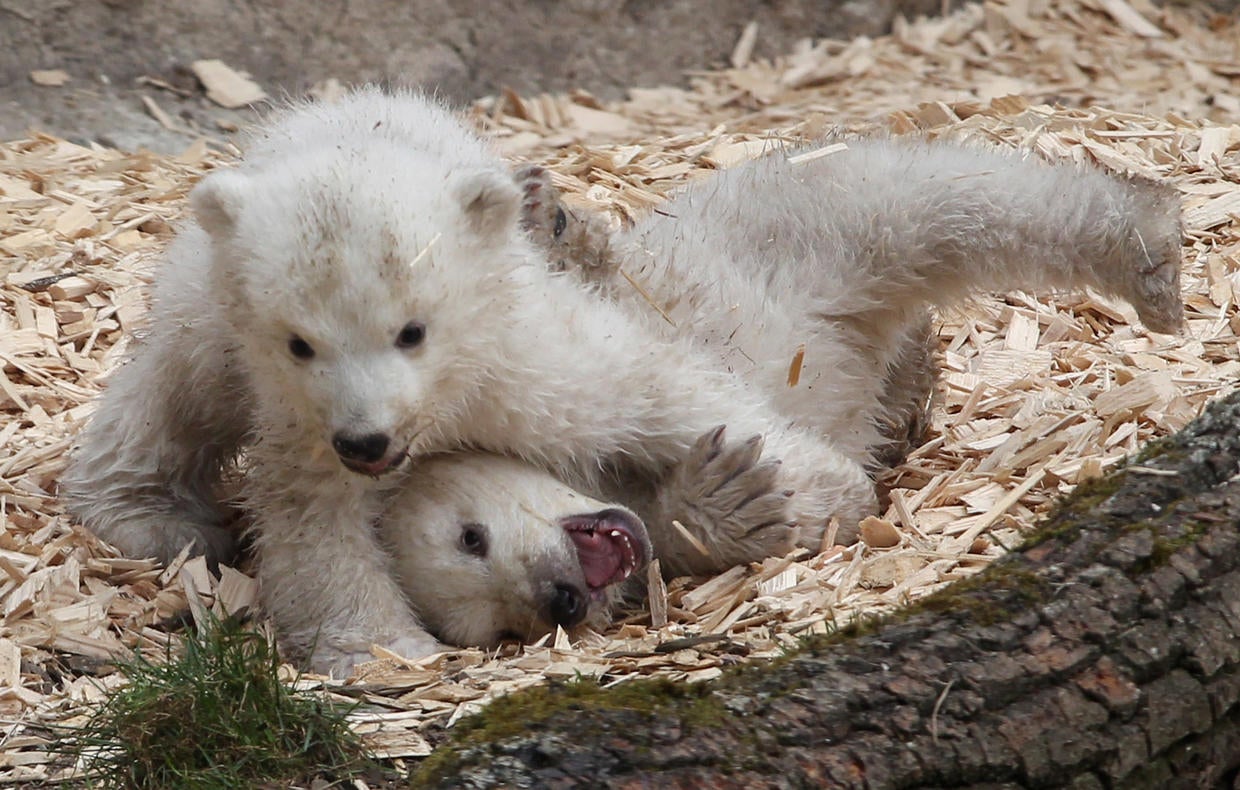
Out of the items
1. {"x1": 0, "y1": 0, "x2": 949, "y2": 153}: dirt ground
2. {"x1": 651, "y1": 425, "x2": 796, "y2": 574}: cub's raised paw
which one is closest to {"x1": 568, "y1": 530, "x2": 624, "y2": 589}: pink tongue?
{"x1": 651, "y1": 425, "x2": 796, "y2": 574}: cub's raised paw

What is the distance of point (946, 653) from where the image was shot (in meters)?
2.64

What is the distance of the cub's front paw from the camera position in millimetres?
3979

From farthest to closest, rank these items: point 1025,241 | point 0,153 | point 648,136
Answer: point 648,136, point 0,153, point 1025,241

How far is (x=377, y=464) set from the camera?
3.71m

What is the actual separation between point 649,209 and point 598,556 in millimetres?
2447

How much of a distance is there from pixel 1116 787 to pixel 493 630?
1879 millimetres

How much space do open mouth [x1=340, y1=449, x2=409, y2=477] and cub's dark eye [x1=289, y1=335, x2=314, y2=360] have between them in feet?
0.88

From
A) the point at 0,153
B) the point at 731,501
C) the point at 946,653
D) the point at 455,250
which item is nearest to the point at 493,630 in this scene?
the point at 731,501

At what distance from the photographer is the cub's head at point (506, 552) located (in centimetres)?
403

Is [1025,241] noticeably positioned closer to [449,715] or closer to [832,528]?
[832,528]

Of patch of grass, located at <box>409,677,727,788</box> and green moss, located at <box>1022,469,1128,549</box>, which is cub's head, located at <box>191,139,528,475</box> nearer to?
patch of grass, located at <box>409,677,727,788</box>

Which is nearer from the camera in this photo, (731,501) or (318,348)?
(318,348)

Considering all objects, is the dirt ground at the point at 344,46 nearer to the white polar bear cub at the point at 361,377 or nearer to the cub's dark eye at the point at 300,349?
the white polar bear cub at the point at 361,377

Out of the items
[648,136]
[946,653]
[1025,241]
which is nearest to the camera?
[946,653]
